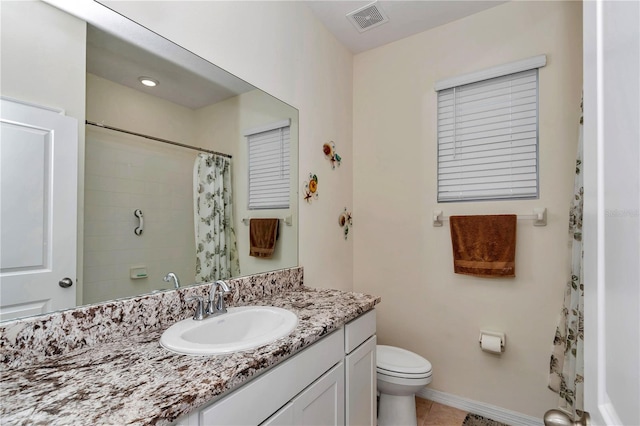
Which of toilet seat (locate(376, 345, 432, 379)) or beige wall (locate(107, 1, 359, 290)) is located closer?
beige wall (locate(107, 1, 359, 290))

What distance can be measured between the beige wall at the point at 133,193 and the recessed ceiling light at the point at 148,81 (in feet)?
0.16

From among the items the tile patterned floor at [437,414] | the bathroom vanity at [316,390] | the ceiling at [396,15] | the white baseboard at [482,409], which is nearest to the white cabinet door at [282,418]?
the bathroom vanity at [316,390]

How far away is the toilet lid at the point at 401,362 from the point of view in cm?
174

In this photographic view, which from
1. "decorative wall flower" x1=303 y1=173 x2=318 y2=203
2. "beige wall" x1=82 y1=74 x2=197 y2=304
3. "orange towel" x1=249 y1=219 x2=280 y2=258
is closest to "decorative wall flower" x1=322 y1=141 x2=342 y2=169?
"decorative wall flower" x1=303 y1=173 x2=318 y2=203

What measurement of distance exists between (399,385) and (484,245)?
1.00 meters

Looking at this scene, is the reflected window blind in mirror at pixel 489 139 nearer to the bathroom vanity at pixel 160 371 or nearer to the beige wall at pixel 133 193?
the bathroom vanity at pixel 160 371

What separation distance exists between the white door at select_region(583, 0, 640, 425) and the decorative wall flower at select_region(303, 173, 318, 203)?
1499 mm

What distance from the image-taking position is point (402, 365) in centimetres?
181

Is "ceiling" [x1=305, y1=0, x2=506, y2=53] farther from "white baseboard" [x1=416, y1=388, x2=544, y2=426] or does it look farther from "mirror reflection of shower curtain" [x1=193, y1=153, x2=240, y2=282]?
"white baseboard" [x1=416, y1=388, x2=544, y2=426]

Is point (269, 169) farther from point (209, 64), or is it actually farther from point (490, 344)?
point (490, 344)

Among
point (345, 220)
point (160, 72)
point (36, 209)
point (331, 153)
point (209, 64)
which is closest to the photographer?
point (36, 209)

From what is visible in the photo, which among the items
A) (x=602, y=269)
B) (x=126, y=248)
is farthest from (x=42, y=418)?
(x=602, y=269)

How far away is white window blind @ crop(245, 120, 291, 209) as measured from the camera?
5.41 ft

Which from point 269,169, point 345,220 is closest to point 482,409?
point 345,220
